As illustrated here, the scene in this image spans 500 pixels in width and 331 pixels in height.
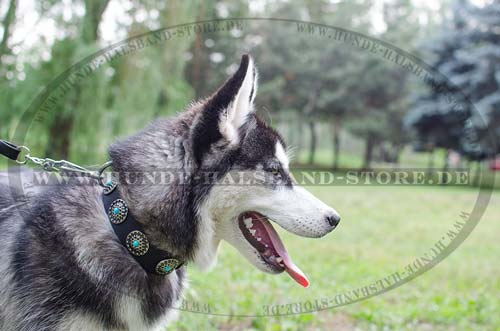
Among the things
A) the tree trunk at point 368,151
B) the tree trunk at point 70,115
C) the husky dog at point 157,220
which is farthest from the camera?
the tree trunk at point 368,151

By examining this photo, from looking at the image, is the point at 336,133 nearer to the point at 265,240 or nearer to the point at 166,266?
the point at 265,240

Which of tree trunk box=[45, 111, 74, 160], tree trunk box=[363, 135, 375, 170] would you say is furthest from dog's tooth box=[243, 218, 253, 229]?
tree trunk box=[363, 135, 375, 170]

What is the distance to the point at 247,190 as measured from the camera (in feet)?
7.53

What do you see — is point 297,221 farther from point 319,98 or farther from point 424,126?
point 319,98

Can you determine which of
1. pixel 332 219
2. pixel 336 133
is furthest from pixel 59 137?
pixel 336 133

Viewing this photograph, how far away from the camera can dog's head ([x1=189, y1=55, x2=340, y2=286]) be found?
217 cm

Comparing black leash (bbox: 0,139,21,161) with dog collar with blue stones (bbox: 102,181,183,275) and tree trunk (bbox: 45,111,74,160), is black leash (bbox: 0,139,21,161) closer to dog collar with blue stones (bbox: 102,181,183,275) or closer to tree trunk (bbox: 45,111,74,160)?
dog collar with blue stones (bbox: 102,181,183,275)

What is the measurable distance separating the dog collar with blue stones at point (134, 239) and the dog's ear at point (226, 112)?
17.0 inches

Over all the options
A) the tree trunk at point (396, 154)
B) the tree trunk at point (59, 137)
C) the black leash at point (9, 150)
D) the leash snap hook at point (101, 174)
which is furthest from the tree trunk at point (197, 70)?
the leash snap hook at point (101, 174)

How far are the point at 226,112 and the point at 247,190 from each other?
43 centimetres

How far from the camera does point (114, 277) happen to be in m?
2.08

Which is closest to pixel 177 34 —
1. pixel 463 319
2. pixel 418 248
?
pixel 418 248

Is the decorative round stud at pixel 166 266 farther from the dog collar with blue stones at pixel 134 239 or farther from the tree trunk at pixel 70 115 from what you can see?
the tree trunk at pixel 70 115

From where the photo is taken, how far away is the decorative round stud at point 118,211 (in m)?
2.12
